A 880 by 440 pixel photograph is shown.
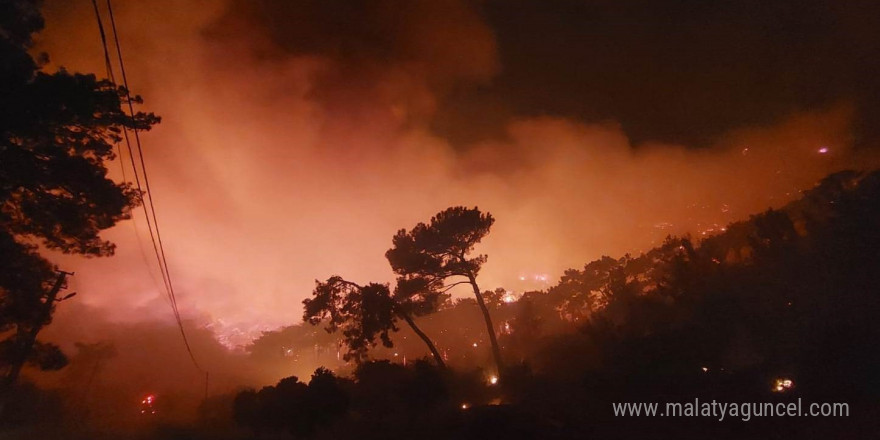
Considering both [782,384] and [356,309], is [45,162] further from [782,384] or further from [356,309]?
[782,384]

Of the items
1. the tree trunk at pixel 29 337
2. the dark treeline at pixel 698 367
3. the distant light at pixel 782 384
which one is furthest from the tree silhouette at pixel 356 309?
the distant light at pixel 782 384

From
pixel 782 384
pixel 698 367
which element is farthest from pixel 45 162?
pixel 782 384

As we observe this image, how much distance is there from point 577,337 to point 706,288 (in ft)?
35.5

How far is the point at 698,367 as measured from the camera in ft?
66.0

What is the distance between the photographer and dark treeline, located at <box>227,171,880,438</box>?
14828mm

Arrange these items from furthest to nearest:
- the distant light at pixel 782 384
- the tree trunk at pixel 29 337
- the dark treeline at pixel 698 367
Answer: the distant light at pixel 782 384
the tree trunk at pixel 29 337
the dark treeline at pixel 698 367

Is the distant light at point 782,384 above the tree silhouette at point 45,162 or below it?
below

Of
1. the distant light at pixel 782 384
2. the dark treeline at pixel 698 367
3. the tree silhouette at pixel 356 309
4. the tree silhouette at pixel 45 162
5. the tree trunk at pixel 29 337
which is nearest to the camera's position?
the tree silhouette at pixel 45 162

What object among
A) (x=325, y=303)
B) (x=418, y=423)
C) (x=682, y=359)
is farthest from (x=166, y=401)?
(x=682, y=359)

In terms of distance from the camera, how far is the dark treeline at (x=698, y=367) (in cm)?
A: 1483

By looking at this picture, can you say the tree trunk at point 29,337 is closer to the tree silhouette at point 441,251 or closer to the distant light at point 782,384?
the tree silhouette at point 441,251

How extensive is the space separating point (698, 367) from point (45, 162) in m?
29.2

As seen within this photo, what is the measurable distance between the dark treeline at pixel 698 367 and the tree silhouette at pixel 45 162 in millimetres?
11727

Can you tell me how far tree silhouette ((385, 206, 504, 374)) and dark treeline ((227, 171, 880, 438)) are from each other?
578 centimetres
